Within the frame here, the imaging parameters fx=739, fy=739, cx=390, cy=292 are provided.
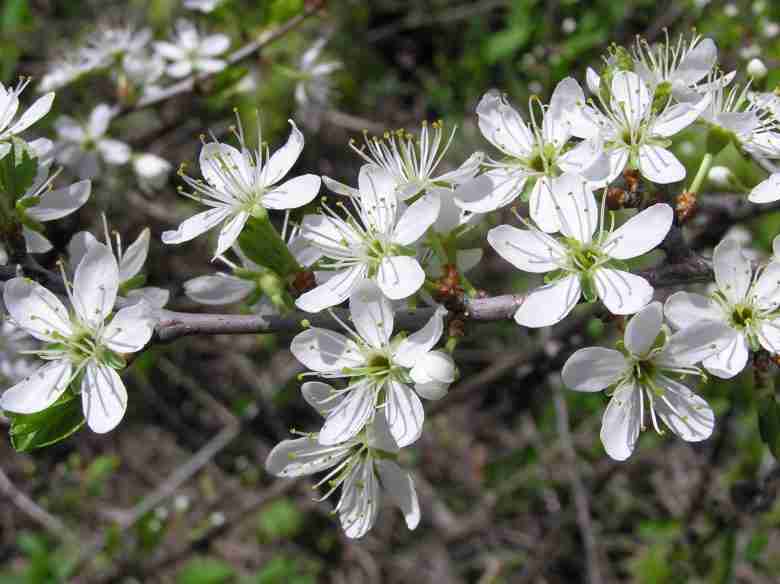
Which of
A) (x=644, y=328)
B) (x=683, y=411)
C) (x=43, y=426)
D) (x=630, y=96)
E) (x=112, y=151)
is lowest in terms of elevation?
(x=112, y=151)

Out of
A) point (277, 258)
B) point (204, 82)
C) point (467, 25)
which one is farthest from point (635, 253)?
point (467, 25)

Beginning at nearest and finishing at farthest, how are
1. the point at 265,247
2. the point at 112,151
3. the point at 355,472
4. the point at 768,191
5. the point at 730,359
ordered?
the point at 730,359 < the point at 768,191 < the point at 265,247 < the point at 355,472 < the point at 112,151

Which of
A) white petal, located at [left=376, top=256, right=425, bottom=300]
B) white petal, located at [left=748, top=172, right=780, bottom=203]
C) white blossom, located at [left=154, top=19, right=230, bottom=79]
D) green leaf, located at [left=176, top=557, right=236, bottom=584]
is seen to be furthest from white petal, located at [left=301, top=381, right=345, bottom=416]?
green leaf, located at [left=176, top=557, right=236, bottom=584]

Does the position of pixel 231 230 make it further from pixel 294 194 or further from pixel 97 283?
pixel 97 283

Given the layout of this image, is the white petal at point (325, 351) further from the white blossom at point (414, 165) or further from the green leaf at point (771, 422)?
the green leaf at point (771, 422)

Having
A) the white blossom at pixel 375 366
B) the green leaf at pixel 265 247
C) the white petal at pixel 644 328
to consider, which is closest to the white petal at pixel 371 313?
the white blossom at pixel 375 366

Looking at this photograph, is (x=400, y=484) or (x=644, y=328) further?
(x=400, y=484)

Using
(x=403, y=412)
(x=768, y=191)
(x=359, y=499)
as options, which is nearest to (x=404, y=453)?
(x=359, y=499)
